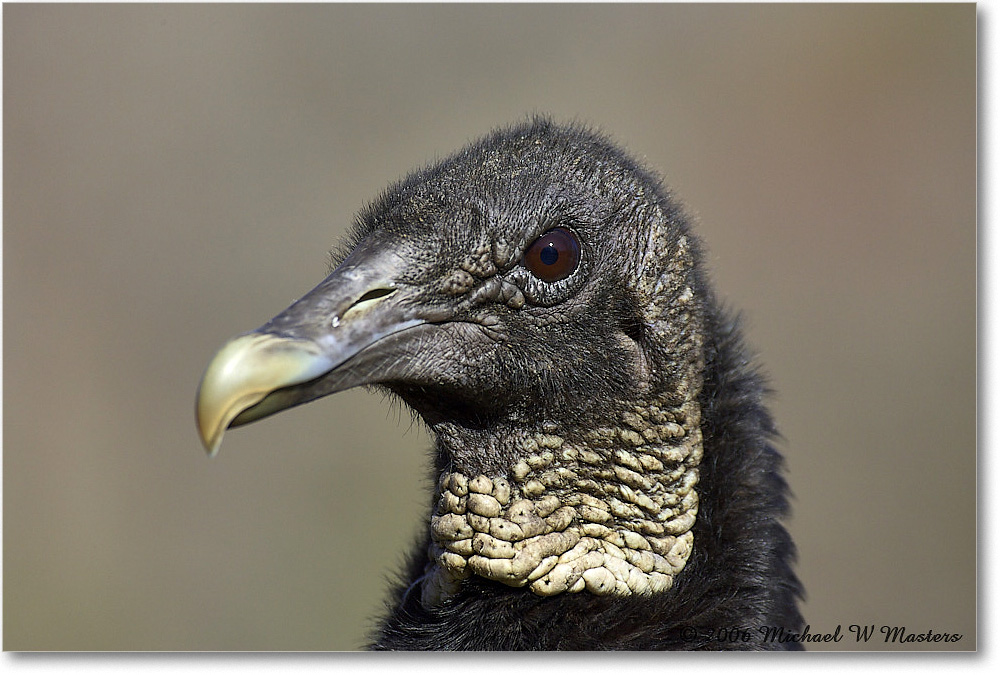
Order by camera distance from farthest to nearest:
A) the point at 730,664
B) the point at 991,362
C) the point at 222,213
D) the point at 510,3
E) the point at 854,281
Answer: the point at 222,213 → the point at 854,281 → the point at 510,3 → the point at 991,362 → the point at 730,664

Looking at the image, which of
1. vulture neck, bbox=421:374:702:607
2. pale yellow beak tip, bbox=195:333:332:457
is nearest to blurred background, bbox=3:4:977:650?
vulture neck, bbox=421:374:702:607

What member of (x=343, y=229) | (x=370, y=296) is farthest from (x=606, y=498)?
(x=343, y=229)

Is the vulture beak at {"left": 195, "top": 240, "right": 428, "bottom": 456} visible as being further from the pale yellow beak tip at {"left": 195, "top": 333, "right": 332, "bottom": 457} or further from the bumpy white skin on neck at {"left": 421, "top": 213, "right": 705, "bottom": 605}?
the bumpy white skin on neck at {"left": 421, "top": 213, "right": 705, "bottom": 605}

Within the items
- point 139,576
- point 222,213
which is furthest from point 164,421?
point 222,213

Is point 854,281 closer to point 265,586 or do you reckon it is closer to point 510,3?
point 510,3

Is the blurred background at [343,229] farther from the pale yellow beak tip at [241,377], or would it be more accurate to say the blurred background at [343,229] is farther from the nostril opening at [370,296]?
the pale yellow beak tip at [241,377]
